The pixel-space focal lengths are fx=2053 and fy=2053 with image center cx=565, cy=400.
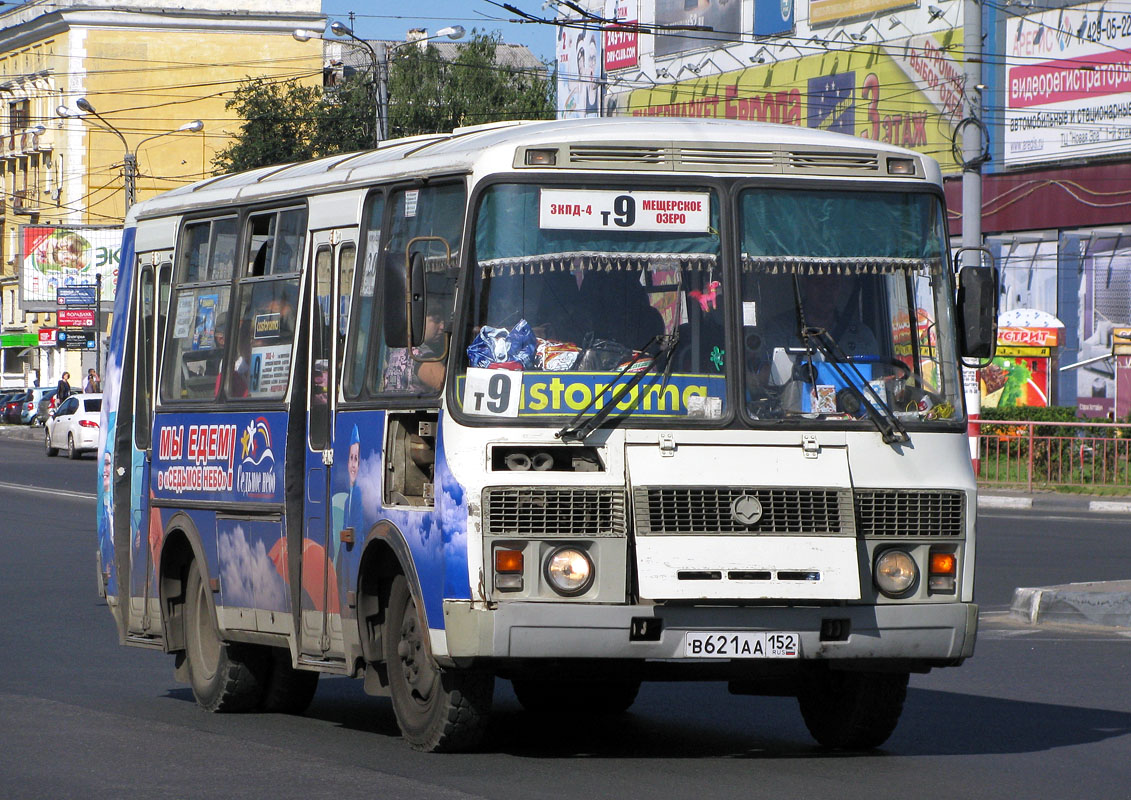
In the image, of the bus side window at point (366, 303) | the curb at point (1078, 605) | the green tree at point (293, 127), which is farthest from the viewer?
the green tree at point (293, 127)

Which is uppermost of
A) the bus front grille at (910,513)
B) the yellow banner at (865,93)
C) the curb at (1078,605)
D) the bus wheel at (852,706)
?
the yellow banner at (865,93)

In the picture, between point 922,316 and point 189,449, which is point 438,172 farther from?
point 189,449

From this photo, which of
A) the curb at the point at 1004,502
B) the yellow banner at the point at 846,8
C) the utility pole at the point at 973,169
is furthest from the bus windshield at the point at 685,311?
the yellow banner at the point at 846,8

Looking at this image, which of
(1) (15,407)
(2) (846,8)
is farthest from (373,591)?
(1) (15,407)

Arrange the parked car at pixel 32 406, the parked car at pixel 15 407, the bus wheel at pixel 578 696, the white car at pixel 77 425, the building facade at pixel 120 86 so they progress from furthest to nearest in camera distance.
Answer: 1. the building facade at pixel 120 86
2. the parked car at pixel 15 407
3. the parked car at pixel 32 406
4. the white car at pixel 77 425
5. the bus wheel at pixel 578 696

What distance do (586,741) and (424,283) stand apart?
237 centimetres

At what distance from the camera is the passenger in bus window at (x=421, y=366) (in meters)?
8.23

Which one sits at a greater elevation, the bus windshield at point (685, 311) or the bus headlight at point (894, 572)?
the bus windshield at point (685, 311)

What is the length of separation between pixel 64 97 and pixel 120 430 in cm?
7626

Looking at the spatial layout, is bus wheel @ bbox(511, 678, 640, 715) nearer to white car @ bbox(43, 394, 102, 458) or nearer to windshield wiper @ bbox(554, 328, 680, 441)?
windshield wiper @ bbox(554, 328, 680, 441)

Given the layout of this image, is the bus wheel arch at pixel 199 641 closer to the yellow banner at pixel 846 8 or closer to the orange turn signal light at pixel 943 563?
the orange turn signal light at pixel 943 563

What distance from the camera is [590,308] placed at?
26.6 feet

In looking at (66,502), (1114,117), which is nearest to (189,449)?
(66,502)

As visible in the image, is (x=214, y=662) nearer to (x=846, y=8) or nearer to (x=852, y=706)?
(x=852, y=706)
